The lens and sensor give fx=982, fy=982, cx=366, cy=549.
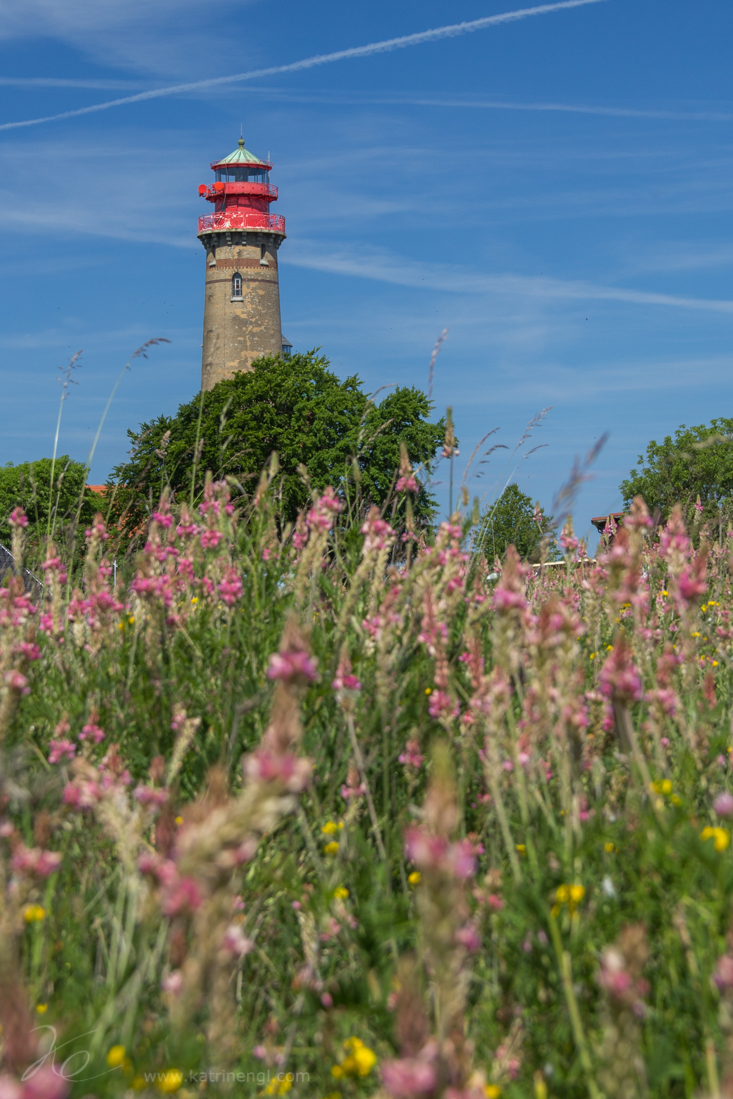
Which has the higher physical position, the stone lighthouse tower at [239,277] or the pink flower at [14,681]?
the stone lighthouse tower at [239,277]

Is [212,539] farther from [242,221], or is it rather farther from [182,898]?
[242,221]

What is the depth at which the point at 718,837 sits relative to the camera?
225 centimetres

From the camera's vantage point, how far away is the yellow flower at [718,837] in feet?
7.37

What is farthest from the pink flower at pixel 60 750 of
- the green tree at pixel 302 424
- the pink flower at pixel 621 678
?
the green tree at pixel 302 424

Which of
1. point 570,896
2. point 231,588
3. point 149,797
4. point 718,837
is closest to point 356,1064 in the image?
point 570,896

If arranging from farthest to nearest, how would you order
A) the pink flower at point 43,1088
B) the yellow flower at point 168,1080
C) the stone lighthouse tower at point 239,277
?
the stone lighthouse tower at point 239,277 → the yellow flower at point 168,1080 → the pink flower at point 43,1088

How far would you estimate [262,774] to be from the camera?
128 cm

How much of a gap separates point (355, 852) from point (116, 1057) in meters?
1.13

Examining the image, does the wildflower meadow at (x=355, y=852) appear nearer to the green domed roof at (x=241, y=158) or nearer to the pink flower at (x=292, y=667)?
the pink flower at (x=292, y=667)

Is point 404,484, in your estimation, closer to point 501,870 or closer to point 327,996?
point 501,870

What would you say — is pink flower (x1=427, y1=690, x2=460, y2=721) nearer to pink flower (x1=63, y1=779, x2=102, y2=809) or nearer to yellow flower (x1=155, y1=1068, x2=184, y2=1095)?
pink flower (x1=63, y1=779, x2=102, y2=809)

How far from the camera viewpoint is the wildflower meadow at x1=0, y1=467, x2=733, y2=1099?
4.77 ft

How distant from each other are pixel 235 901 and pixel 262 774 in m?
1.52

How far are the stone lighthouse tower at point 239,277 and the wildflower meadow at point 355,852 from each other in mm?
59422
